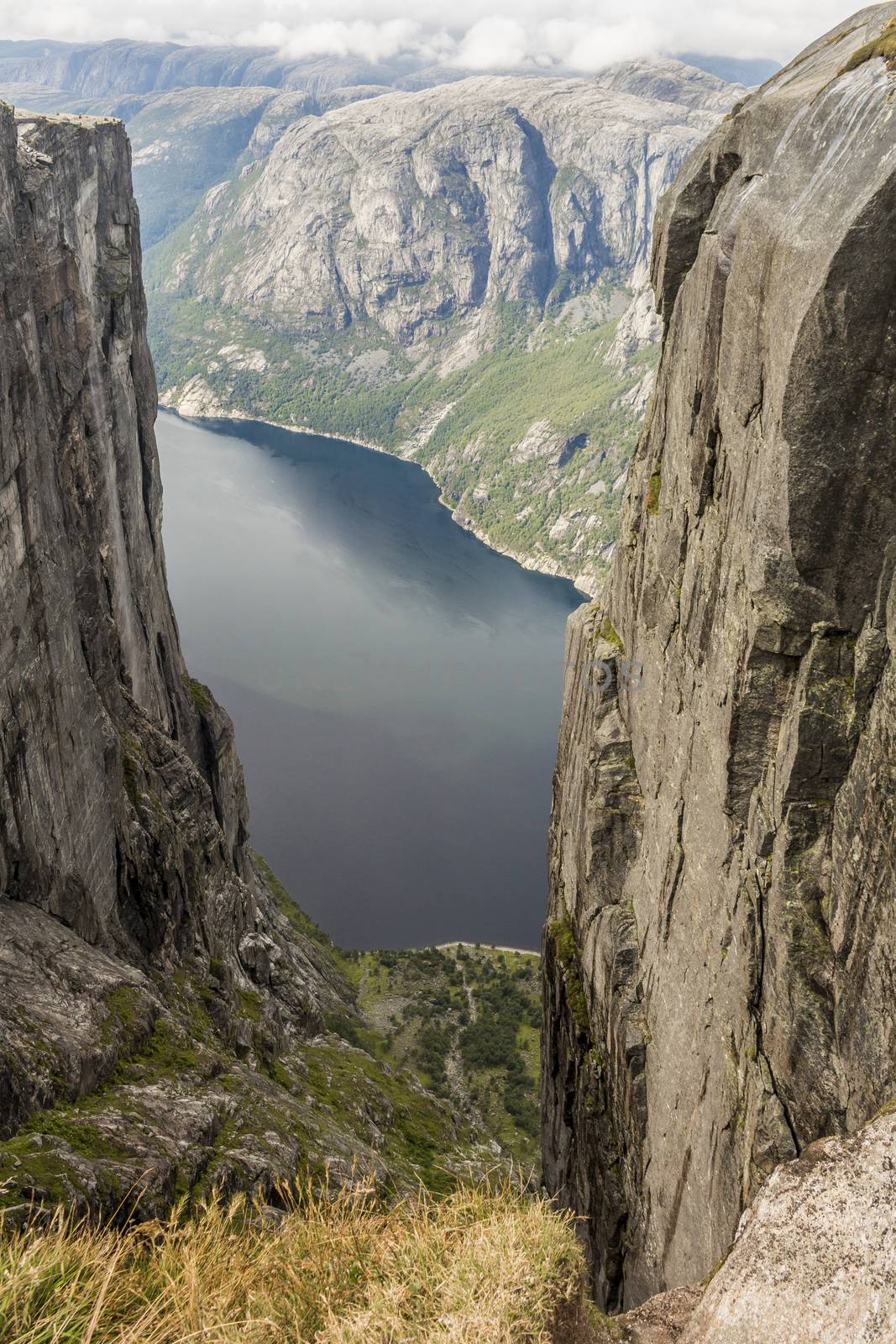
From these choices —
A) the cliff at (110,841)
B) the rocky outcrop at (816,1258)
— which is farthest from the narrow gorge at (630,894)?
the cliff at (110,841)

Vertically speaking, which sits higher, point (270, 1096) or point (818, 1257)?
point (818, 1257)

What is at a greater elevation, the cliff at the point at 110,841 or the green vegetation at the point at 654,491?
the green vegetation at the point at 654,491

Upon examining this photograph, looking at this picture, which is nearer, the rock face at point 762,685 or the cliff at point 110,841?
the rock face at point 762,685

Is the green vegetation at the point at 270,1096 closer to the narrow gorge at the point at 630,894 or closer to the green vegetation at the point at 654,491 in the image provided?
the narrow gorge at the point at 630,894

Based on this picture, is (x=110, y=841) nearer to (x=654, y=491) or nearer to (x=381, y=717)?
(x=654, y=491)

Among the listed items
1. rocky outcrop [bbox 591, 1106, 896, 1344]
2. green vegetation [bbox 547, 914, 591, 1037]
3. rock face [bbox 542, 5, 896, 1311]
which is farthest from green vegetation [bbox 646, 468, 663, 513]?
rocky outcrop [bbox 591, 1106, 896, 1344]

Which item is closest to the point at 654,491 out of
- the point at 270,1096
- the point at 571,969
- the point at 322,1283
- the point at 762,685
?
the point at 762,685

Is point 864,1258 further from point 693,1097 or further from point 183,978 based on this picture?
point 183,978
